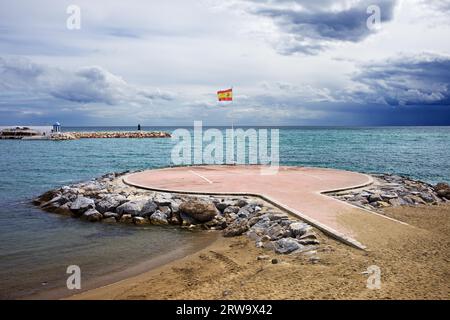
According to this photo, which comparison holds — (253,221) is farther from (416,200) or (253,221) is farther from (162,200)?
(416,200)

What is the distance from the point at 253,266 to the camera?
9.33 m

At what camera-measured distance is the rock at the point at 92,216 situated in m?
15.0

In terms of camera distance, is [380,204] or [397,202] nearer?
[380,204]

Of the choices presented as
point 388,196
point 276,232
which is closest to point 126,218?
point 276,232

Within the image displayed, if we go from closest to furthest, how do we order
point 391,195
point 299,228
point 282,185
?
point 299,228 < point 391,195 < point 282,185

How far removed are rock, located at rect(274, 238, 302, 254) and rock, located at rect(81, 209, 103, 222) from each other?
7346 mm

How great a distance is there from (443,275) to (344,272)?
1.84m

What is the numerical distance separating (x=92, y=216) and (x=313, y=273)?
9.26m

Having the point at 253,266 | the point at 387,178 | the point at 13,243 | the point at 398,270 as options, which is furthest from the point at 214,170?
the point at 398,270

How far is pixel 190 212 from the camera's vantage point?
556 inches

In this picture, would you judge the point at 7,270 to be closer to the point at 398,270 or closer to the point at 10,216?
the point at 10,216
